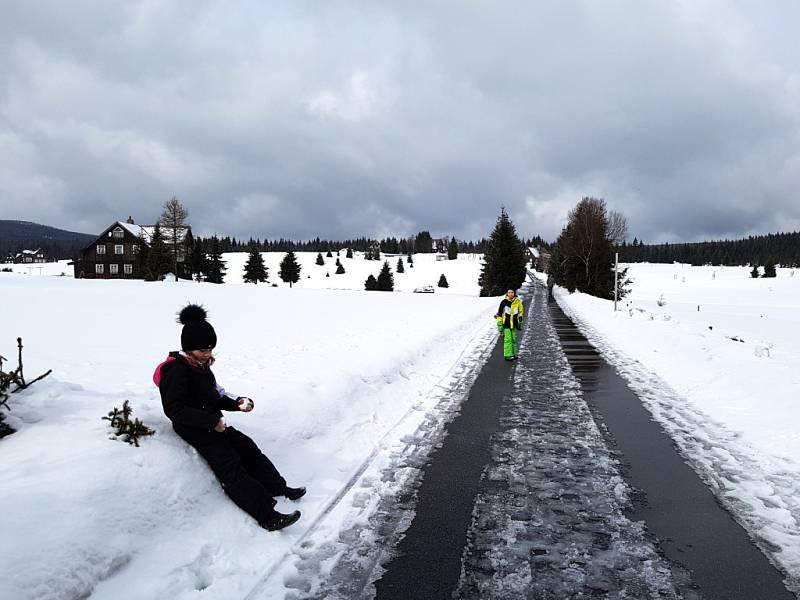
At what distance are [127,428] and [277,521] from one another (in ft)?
5.43

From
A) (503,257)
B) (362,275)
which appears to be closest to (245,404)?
(503,257)

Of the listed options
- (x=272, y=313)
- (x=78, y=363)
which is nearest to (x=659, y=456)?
(x=78, y=363)

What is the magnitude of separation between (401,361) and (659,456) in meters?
6.24

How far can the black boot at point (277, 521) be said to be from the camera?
381 cm

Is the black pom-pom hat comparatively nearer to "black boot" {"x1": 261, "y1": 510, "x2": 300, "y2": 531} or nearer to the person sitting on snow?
the person sitting on snow

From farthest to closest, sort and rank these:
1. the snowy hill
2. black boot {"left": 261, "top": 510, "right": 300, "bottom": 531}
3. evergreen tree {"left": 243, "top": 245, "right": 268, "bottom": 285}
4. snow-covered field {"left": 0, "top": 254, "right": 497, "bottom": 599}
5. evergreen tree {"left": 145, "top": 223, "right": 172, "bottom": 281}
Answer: the snowy hill → evergreen tree {"left": 243, "top": 245, "right": 268, "bottom": 285} → evergreen tree {"left": 145, "top": 223, "right": 172, "bottom": 281} → black boot {"left": 261, "top": 510, "right": 300, "bottom": 531} → snow-covered field {"left": 0, "top": 254, "right": 497, "bottom": 599}

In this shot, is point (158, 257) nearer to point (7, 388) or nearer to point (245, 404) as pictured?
point (7, 388)

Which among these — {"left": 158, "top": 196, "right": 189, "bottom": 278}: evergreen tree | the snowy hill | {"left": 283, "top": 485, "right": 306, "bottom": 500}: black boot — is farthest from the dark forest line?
{"left": 283, "top": 485, "right": 306, "bottom": 500}: black boot

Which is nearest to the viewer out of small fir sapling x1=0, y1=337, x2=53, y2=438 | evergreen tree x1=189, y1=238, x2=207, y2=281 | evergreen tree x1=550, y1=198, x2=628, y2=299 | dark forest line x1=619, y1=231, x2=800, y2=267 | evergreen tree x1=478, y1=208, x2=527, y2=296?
small fir sapling x1=0, y1=337, x2=53, y2=438

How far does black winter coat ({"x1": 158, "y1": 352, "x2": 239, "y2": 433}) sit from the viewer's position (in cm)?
397

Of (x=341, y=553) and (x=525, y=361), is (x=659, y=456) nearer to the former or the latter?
(x=341, y=553)

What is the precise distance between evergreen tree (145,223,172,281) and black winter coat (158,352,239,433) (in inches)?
2221

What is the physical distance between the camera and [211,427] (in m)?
4.00

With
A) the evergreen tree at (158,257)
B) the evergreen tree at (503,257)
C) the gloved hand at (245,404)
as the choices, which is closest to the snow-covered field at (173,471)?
the gloved hand at (245,404)
